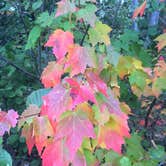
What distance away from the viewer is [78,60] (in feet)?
4.63

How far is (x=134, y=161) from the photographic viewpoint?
78.2 inches

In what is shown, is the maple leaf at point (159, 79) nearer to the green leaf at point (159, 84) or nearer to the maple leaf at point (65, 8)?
the green leaf at point (159, 84)

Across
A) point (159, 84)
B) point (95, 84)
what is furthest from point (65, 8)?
point (159, 84)

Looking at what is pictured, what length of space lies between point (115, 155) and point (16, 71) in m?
1.45

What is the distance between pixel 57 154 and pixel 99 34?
0.61 meters

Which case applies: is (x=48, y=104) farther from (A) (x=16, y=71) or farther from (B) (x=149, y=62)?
(A) (x=16, y=71)

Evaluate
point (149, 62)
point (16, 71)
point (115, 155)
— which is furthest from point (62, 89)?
point (16, 71)

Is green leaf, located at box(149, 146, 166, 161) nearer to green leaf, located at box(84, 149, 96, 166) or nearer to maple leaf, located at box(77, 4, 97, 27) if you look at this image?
green leaf, located at box(84, 149, 96, 166)

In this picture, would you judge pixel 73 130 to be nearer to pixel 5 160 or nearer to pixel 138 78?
pixel 5 160

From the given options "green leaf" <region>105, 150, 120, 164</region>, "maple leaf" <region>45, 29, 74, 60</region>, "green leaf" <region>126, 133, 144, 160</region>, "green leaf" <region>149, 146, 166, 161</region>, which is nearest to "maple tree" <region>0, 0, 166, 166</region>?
"maple leaf" <region>45, 29, 74, 60</region>

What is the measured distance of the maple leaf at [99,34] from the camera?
5.37ft

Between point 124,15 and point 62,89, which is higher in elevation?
point 62,89

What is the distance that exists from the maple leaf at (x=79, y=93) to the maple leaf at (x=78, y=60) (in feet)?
0.33

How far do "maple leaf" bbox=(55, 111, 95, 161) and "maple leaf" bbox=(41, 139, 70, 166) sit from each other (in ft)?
0.14
